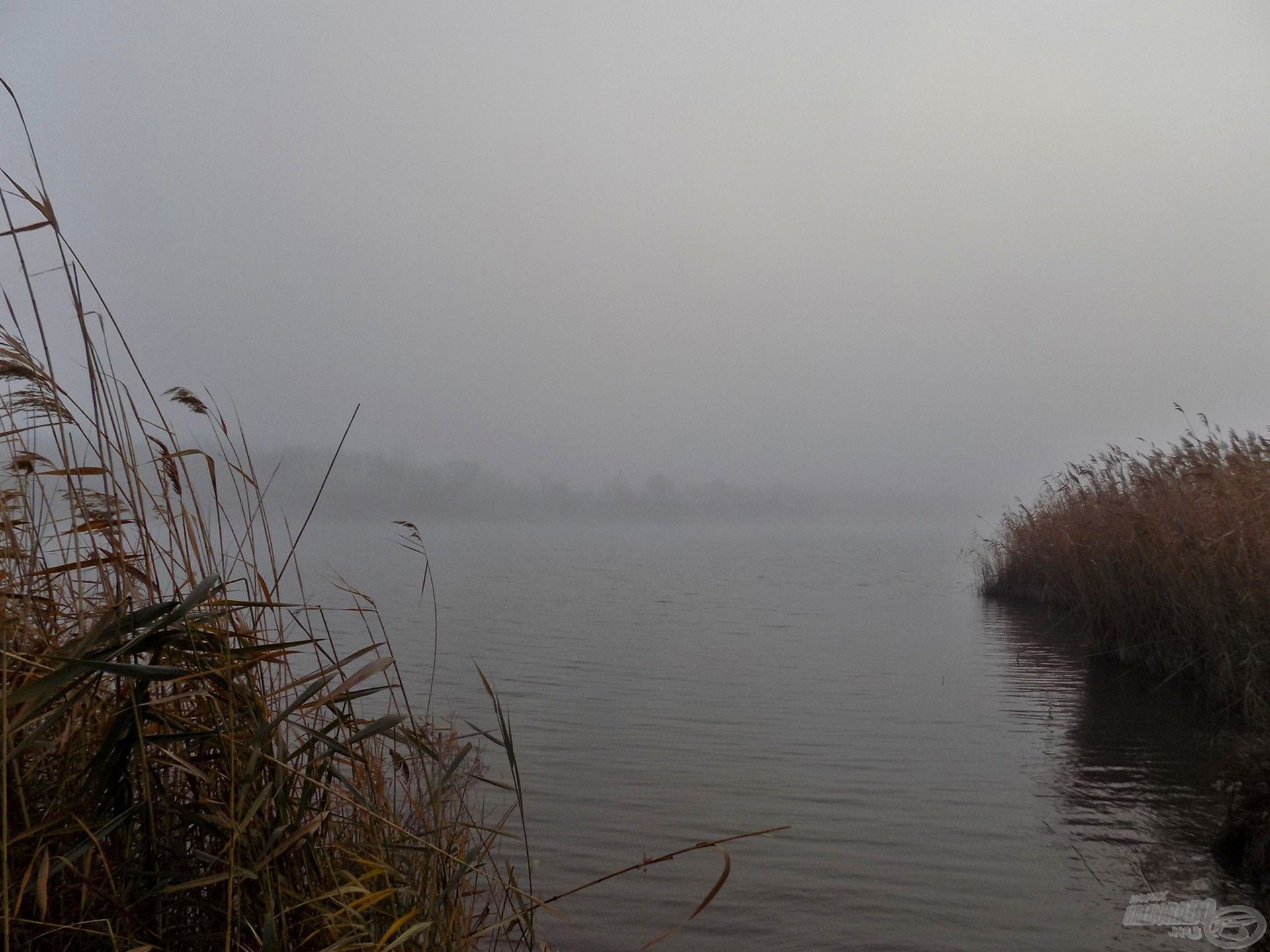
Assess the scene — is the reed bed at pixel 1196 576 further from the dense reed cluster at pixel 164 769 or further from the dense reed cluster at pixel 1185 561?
the dense reed cluster at pixel 164 769

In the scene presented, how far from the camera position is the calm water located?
11.9 feet

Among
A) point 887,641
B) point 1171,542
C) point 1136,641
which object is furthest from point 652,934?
point 887,641

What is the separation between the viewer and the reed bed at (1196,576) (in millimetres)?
4566

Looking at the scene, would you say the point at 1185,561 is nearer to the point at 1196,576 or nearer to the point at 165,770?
the point at 1196,576

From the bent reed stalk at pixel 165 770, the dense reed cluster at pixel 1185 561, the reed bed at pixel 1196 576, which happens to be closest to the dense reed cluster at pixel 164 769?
the bent reed stalk at pixel 165 770

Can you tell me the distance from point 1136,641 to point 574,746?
20.4 ft

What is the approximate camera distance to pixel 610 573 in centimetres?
2275

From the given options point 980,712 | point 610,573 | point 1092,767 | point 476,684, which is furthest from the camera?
point 610,573

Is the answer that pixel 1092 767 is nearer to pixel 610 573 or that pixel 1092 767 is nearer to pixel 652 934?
pixel 652 934

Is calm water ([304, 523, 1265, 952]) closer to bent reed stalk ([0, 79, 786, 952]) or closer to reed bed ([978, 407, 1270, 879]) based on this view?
reed bed ([978, 407, 1270, 879])

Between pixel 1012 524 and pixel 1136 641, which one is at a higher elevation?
pixel 1012 524

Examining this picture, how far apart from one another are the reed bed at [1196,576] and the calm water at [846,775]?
1.13 ft

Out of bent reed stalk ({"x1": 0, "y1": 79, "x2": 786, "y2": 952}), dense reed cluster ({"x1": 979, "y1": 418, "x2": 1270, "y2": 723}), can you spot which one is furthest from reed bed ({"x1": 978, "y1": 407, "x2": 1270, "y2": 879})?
bent reed stalk ({"x1": 0, "y1": 79, "x2": 786, "y2": 952})

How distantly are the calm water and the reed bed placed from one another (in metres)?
0.34
